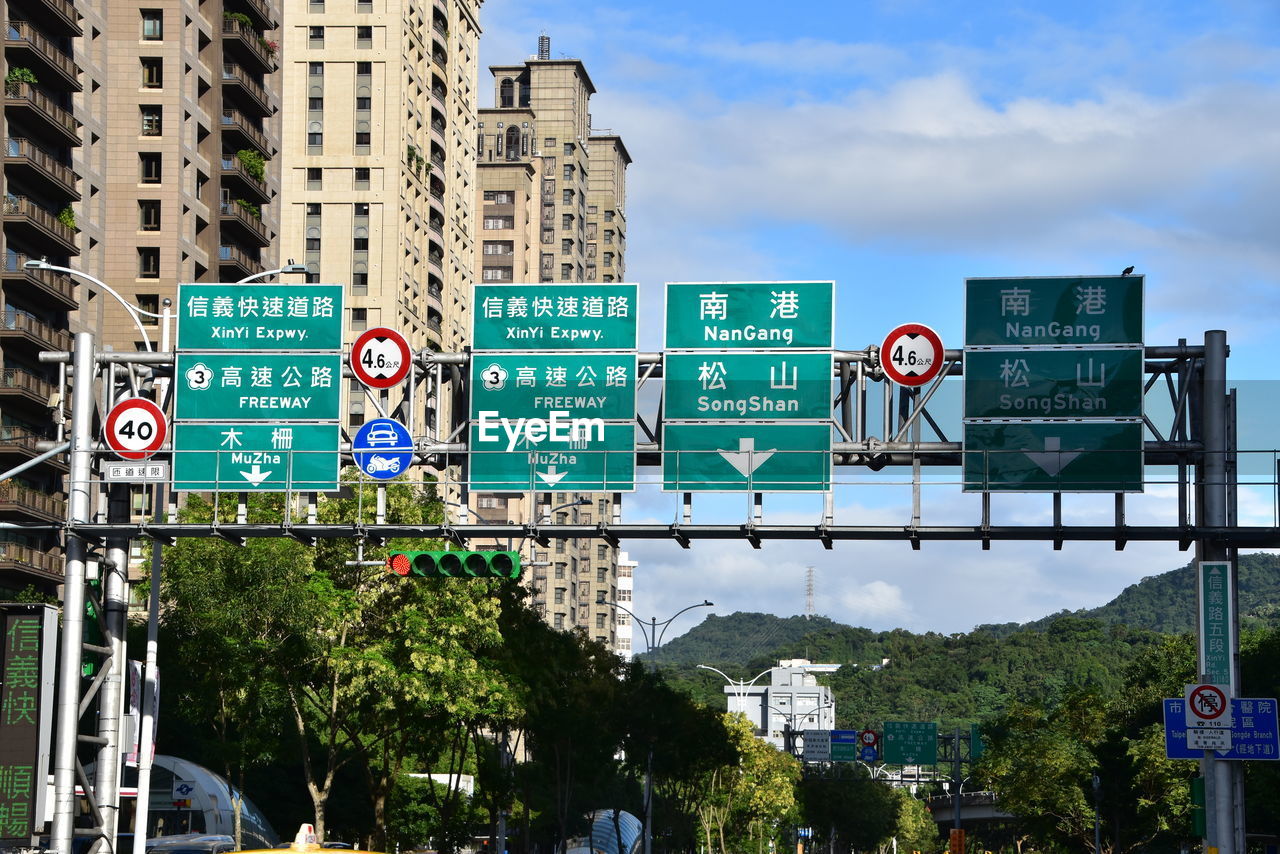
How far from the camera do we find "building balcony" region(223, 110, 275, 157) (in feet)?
297

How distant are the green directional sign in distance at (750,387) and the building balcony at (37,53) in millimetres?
50587

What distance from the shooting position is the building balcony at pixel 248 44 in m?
90.6

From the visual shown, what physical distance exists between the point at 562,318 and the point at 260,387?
574 cm

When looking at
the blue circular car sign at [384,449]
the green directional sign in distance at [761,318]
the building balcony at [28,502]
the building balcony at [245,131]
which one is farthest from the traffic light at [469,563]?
the building balcony at [245,131]

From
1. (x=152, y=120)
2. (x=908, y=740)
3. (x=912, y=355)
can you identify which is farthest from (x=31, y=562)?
(x=912, y=355)

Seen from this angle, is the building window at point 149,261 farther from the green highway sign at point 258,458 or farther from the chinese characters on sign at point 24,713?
the chinese characters on sign at point 24,713

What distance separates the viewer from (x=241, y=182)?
297 ft

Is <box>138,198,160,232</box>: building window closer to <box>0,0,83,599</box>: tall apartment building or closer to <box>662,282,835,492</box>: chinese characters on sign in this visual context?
<box>0,0,83,599</box>: tall apartment building

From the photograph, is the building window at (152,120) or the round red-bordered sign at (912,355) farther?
the building window at (152,120)

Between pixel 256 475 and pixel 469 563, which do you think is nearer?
pixel 469 563

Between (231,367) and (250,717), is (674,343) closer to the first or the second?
(231,367)

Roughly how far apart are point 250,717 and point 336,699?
228 cm

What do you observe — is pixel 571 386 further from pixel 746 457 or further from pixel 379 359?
pixel 379 359

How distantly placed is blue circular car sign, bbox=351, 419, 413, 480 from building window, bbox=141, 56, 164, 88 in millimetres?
60113
